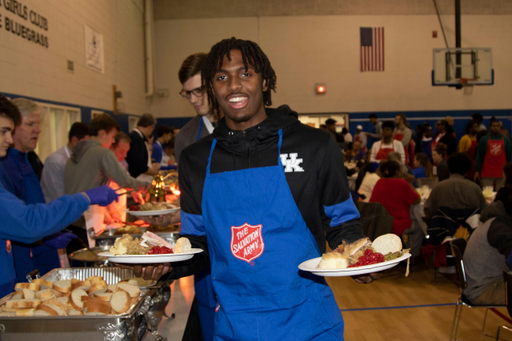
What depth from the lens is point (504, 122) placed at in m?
13.5

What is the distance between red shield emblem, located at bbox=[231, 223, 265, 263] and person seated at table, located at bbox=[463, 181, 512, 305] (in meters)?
2.27

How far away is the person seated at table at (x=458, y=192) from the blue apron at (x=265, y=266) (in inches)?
139

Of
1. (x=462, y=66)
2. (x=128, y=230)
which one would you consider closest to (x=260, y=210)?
(x=128, y=230)

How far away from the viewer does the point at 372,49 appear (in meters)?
13.3

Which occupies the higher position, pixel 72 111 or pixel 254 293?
pixel 72 111

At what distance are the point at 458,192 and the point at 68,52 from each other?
5.77m

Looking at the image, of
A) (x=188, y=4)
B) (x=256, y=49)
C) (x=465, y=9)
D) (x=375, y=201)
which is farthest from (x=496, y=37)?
(x=256, y=49)

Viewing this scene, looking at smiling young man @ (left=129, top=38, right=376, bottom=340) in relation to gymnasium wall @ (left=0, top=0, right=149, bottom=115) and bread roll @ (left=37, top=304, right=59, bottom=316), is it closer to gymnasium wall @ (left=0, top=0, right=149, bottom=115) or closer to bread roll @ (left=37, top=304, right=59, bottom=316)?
bread roll @ (left=37, top=304, right=59, bottom=316)

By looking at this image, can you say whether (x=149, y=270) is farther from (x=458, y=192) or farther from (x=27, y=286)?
(x=458, y=192)

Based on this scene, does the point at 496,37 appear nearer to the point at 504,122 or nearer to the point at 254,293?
the point at 504,122

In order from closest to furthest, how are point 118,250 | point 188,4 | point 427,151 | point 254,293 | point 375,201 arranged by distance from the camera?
point 254,293 → point 118,250 → point 375,201 → point 427,151 → point 188,4

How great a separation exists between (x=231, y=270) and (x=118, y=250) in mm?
416

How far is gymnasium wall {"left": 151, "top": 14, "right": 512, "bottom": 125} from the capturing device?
43.0ft

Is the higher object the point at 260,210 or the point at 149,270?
the point at 260,210
